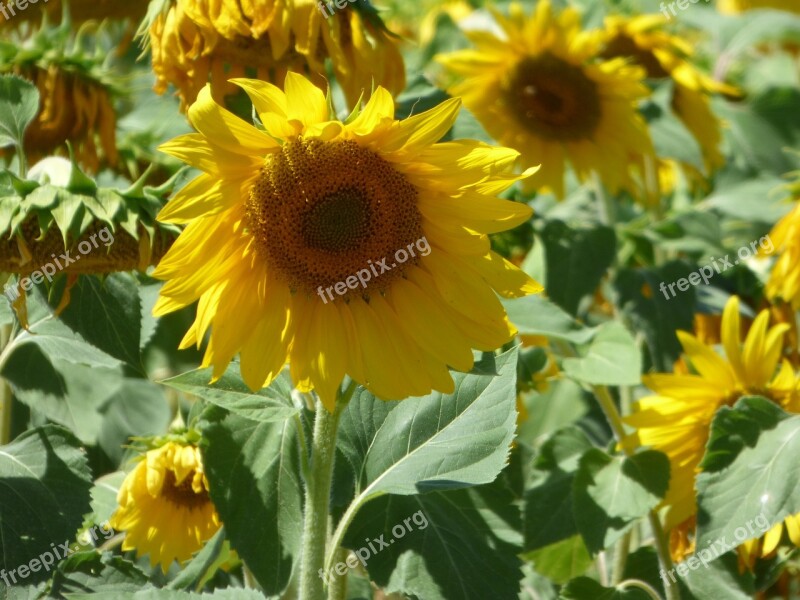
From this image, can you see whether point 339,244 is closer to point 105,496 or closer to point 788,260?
point 105,496

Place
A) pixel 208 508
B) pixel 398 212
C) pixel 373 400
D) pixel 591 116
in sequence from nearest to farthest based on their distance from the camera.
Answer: pixel 398 212 → pixel 373 400 → pixel 208 508 → pixel 591 116

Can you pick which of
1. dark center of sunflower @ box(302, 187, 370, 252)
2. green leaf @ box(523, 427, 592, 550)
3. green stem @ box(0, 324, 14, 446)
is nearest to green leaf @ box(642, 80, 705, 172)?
green leaf @ box(523, 427, 592, 550)

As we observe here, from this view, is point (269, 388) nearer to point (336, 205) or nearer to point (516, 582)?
point (336, 205)

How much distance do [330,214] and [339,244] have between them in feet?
0.12

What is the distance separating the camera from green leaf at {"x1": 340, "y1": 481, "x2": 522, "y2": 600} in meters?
1.25

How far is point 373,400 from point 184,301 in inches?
11.7

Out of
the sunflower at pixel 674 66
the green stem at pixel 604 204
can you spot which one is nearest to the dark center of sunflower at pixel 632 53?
the sunflower at pixel 674 66

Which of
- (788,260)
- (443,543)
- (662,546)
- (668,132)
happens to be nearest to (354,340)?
(443,543)

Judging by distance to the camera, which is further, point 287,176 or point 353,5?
point 353,5

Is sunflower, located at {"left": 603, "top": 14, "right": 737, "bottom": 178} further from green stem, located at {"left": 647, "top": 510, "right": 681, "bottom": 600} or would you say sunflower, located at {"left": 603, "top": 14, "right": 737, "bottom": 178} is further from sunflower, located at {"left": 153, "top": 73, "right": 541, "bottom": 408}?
sunflower, located at {"left": 153, "top": 73, "right": 541, "bottom": 408}

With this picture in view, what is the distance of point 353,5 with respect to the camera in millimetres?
1432

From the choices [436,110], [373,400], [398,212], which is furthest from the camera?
[373,400]

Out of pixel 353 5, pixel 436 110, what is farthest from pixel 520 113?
pixel 436 110

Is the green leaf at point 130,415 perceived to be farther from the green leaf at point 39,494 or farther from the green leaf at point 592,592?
the green leaf at point 592,592
